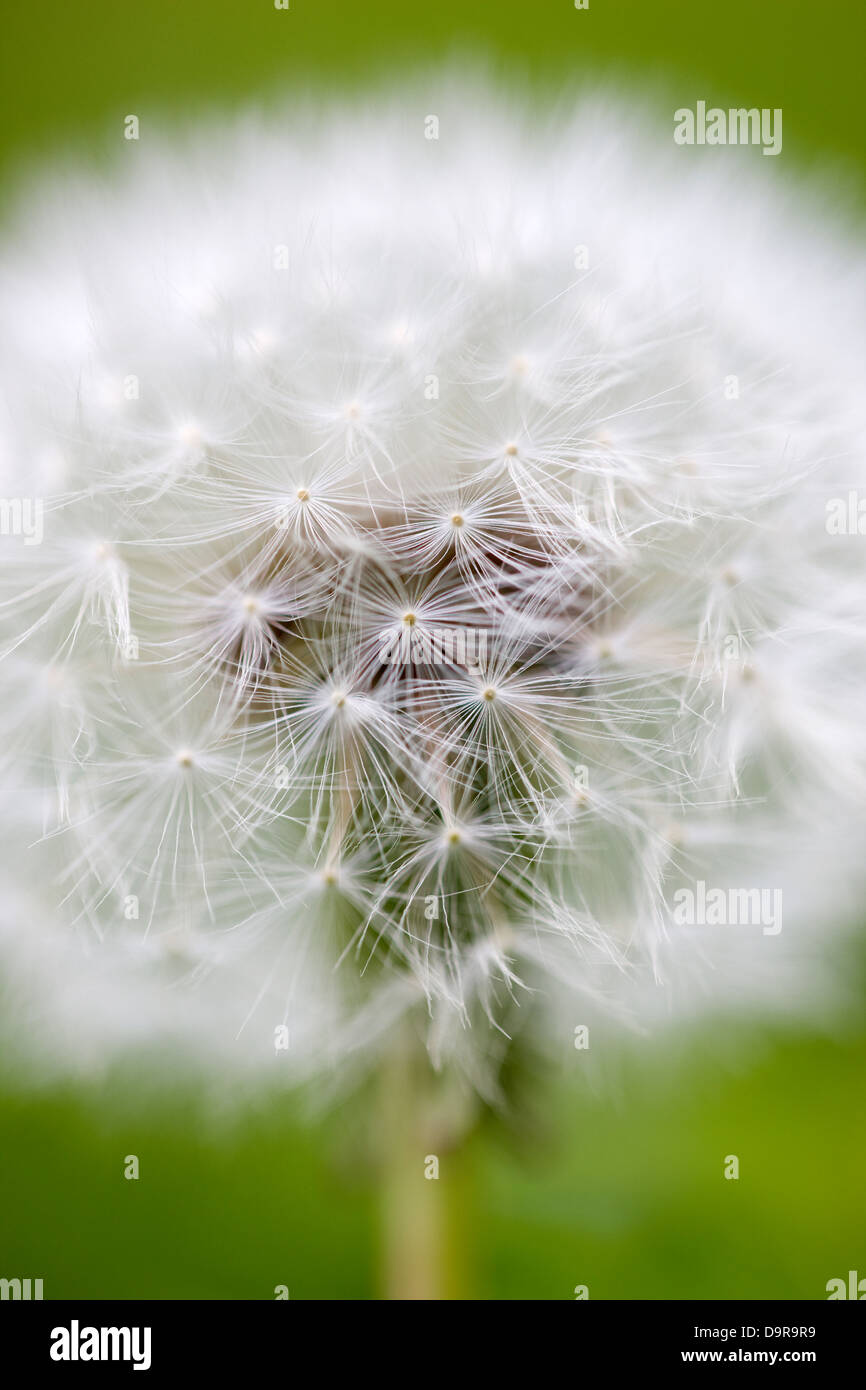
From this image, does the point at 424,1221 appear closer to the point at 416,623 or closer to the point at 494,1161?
the point at 494,1161

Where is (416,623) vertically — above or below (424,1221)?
above

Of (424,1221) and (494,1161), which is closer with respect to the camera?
(424,1221)

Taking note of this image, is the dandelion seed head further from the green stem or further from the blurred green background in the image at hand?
the blurred green background

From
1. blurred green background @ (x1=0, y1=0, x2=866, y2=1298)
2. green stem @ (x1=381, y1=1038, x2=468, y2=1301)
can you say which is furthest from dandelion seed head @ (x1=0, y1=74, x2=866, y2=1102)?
blurred green background @ (x1=0, y1=0, x2=866, y2=1298)

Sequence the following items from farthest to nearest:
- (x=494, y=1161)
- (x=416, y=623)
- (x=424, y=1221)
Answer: (x=494, y=1161), (x=424, y=1221), (x=416, y=623)

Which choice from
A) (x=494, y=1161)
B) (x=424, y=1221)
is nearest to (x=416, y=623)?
(x=424, y=1221)

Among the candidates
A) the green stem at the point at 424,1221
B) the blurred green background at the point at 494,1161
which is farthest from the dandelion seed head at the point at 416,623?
the blurred green background at the point at 494,1161
